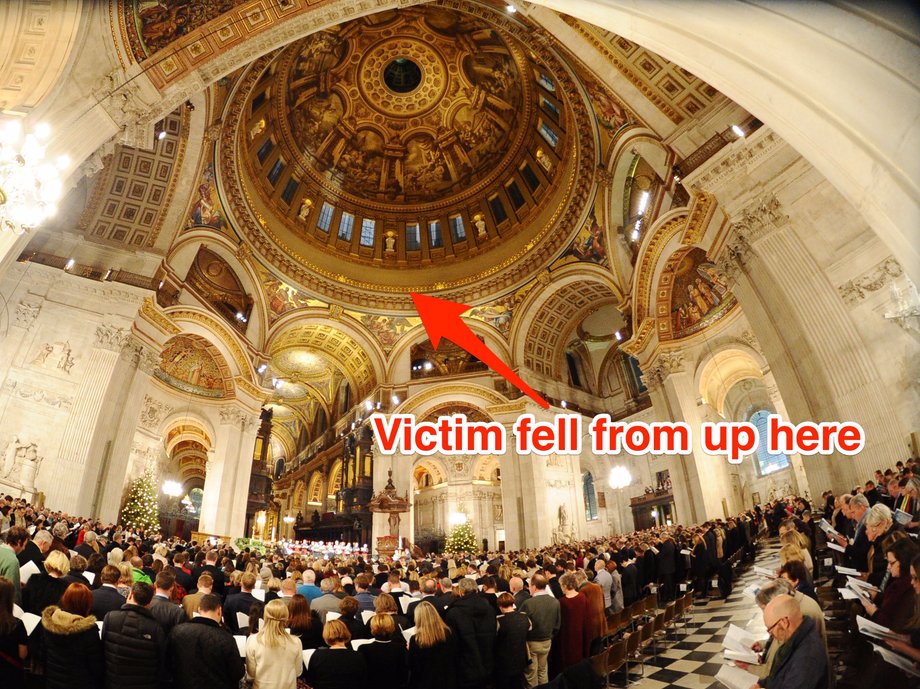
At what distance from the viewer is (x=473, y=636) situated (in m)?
4.19

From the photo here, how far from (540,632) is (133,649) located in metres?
3.46

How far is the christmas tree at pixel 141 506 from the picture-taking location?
664 inches

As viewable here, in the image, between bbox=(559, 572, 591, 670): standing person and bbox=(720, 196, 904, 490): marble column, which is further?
bbox=(720, 196, 904, 490): marble column

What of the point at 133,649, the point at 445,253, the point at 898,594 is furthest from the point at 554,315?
the point at 133,649

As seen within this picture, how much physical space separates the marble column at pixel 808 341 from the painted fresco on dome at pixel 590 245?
8930mm

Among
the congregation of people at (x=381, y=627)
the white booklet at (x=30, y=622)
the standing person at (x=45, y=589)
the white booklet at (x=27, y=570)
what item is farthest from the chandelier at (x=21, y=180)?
the white booklet at (x=30, y=622)

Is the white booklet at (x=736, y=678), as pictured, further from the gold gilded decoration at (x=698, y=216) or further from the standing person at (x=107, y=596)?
the gold gilded decoration at (x=698, y=216)

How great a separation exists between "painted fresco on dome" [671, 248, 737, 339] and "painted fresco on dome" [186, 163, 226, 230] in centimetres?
1682

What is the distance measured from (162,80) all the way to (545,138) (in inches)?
636

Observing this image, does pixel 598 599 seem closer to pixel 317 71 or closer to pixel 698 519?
pixel 698 519

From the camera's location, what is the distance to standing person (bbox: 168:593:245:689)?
312cm

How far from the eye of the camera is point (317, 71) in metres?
21.5

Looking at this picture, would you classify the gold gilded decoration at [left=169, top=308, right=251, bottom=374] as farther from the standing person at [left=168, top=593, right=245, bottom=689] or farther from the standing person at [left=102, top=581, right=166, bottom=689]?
the standing person at [left=168, top=593, right=245, bottom=689]
